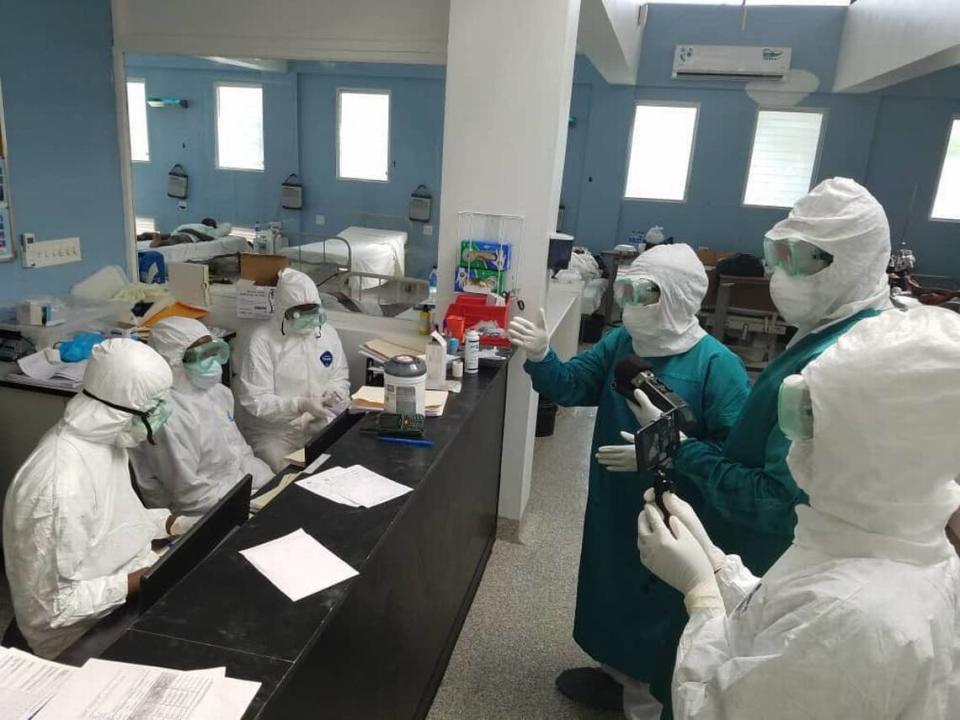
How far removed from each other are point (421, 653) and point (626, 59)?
529 cm

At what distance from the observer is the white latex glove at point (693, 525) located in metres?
1.27

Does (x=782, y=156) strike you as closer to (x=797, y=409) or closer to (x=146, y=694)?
(x=797, y=409)

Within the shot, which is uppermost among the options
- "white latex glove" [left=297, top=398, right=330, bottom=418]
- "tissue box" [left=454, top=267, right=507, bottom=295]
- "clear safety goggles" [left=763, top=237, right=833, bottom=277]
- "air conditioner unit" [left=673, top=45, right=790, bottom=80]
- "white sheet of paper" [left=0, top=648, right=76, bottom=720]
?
"air conditioner unit" [left=673, top=45, right=790, bottom=80]

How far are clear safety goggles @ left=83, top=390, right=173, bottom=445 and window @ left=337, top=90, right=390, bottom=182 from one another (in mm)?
5345

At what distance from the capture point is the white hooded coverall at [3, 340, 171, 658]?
143cm

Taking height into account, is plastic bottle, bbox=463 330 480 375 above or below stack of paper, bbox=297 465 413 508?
above

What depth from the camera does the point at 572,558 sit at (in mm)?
2883

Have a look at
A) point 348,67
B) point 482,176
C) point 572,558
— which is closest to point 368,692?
point 572,558

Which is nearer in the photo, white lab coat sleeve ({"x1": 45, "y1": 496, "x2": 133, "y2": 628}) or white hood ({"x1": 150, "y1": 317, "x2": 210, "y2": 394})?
white lab coat sleeve ({"x1": 45, "y1": 496, "x2": 133, "y2": 628})

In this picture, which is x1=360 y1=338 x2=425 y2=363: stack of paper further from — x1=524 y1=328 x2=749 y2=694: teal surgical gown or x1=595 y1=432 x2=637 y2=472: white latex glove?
x1=595 y1=432 x2=637 y2=472: white latex glove

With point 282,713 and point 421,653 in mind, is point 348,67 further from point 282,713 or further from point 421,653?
point 282,713

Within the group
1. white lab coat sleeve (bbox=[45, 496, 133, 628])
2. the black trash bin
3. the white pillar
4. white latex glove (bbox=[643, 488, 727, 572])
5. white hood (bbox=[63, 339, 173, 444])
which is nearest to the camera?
white latex glove (bbox=[643, 488, 727, 572])

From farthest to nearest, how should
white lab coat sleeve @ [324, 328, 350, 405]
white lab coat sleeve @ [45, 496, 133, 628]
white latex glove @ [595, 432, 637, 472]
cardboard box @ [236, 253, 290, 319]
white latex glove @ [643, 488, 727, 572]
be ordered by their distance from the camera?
cardboard box @ [236, 253, 290, 319], white lab coat sleeve @ [324, 328, 350, 405], white latex glove @ [595, 432, 637, 472], white lab coat sleeve @ [45, 496, 133, 628], white latex glove @ [643, 488, 727, 572]

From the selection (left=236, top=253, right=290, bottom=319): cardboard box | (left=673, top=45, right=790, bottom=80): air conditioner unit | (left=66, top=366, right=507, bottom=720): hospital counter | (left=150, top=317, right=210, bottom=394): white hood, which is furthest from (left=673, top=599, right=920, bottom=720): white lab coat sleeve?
(left=673, top=45, right=790, bottom=80): air conditioner unit
